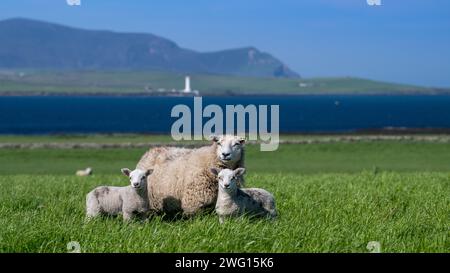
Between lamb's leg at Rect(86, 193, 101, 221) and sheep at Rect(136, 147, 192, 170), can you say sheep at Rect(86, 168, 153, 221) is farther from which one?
sheep at Rect(136, 147, 192, 170)

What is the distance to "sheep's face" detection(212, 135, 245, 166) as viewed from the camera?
11.3 meters

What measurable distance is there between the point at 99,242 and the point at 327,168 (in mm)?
34573

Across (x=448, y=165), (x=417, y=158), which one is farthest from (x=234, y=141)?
(x=417, y=158)

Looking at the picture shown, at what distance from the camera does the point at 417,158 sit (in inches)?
1975

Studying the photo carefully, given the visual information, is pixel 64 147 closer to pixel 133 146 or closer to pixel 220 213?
pixel 133 146

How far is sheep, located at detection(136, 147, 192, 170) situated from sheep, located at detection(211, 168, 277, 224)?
175 centimetres

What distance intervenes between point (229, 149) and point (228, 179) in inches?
26.9

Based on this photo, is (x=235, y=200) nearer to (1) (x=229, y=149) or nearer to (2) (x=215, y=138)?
(1) (x=229, y=149)

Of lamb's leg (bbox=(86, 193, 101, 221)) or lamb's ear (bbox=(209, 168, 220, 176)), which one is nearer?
lamb's ear (bbox=(209, 168, 220, 176))

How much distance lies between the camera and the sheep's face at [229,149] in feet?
37.0

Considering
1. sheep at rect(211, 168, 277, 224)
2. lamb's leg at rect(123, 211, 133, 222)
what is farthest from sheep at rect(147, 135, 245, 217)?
lamb's leg at rect(123, 211, 133, 222)

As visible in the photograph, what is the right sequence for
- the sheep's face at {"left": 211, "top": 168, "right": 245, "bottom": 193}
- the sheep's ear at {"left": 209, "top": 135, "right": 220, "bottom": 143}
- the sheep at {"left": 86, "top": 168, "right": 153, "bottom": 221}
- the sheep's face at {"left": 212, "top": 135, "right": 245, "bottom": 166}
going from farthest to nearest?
1. the sheep's ear at {"left": 209, "top": 135, "right": 220, "bottom": 143}
2. the sheep at {"left": 86, "top": 168, "right": 153, "bottom": 221}
3. the sheep's face at {"left": 212, "top": 135, "right": 245, "bottom": 166}
4. the sheep's face at {"left": 211, "top": 168, "right": 245, "bottom": 193}

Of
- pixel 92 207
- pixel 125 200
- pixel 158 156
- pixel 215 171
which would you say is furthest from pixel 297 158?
pixel 215 171

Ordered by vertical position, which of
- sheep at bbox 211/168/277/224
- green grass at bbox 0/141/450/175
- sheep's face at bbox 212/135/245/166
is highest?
sheep's face at bbox 212/135/245/166
